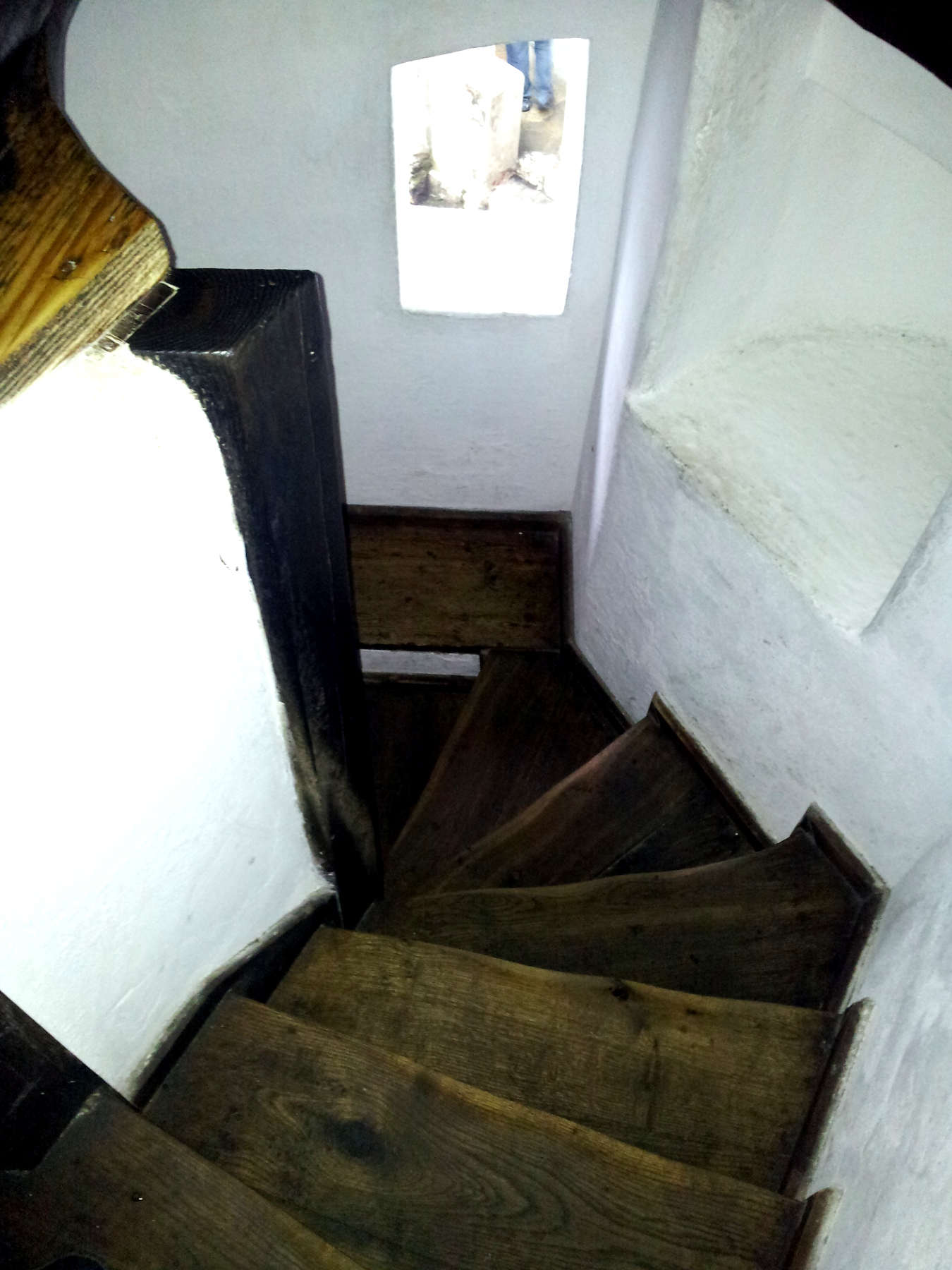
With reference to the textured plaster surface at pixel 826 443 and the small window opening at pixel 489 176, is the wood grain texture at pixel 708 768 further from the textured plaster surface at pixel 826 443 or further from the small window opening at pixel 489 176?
the small window opening at pixel 489 176

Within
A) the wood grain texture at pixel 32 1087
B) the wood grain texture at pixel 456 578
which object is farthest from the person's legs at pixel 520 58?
the wood grain texture at pixel 32 1087

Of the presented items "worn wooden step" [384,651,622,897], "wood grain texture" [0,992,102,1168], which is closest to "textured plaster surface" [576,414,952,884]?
"worn wooden step" [384,651,622,897]

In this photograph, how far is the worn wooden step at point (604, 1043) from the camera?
1351 millimetres

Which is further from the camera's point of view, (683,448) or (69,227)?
(683,448)

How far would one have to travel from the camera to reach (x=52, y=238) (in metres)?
0.62

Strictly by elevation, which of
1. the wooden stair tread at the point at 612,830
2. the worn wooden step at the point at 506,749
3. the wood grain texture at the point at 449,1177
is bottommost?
the worn wooden step at the point at 506,749

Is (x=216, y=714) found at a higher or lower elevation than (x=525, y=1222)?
higher

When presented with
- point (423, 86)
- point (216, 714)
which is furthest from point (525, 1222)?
point (423, 86)

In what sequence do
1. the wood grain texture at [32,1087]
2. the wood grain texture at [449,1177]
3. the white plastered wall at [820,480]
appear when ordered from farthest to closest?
the white plastered wall at [820,480]
the wood grain texture at [449,1177]
the wood grain texture at [32,1087]

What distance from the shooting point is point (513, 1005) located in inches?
57.1

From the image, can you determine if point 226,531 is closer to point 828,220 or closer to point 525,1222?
point 525,1222

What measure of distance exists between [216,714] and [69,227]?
636mm

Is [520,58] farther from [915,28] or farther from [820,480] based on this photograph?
[915,28]

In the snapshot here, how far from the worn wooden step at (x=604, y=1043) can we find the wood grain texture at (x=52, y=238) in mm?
1178
